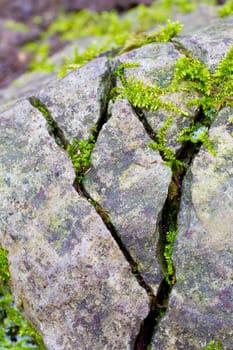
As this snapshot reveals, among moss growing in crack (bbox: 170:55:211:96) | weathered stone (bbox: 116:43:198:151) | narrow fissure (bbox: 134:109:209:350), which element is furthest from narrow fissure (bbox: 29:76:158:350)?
moss growing in crack (bbox: 170:55:211:96)

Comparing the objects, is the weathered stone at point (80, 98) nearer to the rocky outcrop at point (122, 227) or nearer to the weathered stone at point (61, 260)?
the rocky outcrop at point (122, 227)

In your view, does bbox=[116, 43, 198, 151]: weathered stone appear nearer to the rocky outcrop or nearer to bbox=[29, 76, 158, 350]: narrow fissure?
the rocky outcrop

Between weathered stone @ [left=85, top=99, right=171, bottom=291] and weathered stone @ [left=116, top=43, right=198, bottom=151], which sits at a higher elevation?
weathered stone @ [left=116, top=43, right=198, bottom=151]

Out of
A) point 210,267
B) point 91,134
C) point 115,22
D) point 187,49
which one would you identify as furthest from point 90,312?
point 115,22

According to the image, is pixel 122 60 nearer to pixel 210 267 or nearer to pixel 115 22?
pixel 210 267

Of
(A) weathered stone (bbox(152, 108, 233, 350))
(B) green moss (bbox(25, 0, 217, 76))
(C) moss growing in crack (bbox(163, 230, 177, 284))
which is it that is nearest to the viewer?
(A) weathered stone (bbox(152, 108, 233, 350))

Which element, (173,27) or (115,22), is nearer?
(173,27)

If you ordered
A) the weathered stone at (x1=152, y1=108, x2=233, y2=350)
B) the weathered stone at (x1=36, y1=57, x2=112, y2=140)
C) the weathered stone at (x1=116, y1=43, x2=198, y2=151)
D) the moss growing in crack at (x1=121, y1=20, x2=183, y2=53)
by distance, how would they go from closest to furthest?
the weathered stone at (x1=152, y1=108, x2=233, y2=350) < the weathered stone at (x1=116, y1=43, x2=198, y2=151) < the weathered stone at (x1=36, y1=57, x2=112, y2=140) < the moss growing in crack at (x1=121, y1=20, x2=183, y2=53)

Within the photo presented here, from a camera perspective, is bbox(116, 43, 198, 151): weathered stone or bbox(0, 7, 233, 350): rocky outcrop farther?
bbox(116, 43, 198, 151): weathered stone
